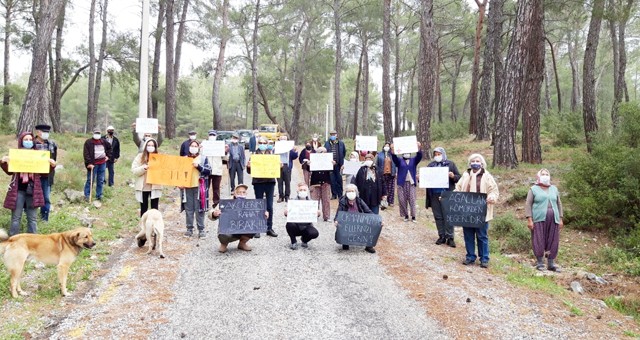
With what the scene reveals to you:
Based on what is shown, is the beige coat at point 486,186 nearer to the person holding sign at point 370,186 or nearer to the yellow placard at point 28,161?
the person holding sign at point 370,186

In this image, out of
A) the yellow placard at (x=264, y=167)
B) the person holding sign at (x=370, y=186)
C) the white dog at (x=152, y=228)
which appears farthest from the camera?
the person holding sign at (x=370, y=186)

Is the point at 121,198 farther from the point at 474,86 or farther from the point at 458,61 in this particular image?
the point at 458,61

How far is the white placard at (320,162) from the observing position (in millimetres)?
11031

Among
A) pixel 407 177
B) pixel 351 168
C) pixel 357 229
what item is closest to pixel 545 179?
pixel 357 229

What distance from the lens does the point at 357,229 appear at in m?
8.47

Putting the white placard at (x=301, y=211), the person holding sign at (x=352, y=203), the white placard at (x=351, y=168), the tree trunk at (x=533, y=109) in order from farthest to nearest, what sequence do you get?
the tree trunk at (x=533, y=109), the white placard at (x=351, y=168), the person holding sign at (x=352, y=203), the white placard at (x=301, y=211)

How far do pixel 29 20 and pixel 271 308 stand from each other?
27.8 meters

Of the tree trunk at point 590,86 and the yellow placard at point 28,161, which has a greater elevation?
the tree trunk at point 590,86

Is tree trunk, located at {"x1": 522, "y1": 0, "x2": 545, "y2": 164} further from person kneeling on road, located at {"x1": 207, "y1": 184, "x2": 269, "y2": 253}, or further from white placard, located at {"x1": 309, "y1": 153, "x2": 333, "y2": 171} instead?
person kneeling on road, located at {"x1": 207, "y1": 184, "x2": 269, "y2": 253}

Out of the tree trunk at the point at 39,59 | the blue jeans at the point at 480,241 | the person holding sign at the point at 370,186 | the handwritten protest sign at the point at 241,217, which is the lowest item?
the blue jeans at the point at 480,241

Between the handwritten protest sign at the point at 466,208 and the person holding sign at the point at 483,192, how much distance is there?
101mm

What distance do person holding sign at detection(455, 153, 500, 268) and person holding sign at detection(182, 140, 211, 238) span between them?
4728 mm

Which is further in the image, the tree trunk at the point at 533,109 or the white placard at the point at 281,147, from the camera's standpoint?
the tree trunk at the point at 533,109

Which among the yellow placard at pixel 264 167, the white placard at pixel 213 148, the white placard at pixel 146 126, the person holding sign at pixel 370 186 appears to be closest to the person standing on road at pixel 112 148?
the white placard at pixel 146 126
